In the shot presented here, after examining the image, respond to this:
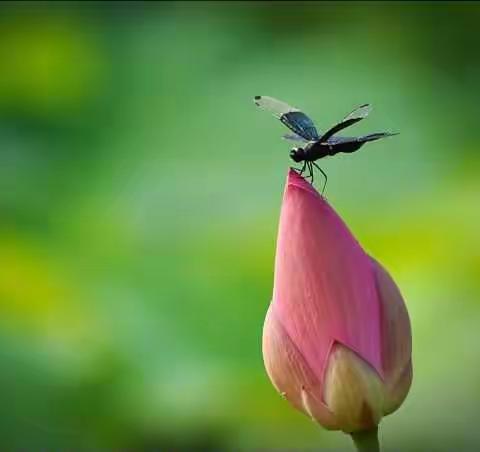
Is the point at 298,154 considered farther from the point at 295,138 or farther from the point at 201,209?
the point at 201,209

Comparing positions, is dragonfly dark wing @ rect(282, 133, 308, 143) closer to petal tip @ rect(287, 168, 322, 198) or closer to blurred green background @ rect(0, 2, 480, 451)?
petal tip @ rect(287, 168, 322, 198)

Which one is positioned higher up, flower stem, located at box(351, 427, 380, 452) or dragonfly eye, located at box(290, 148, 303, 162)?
dragonfly eye, located at box(290, 148, 303, 162)

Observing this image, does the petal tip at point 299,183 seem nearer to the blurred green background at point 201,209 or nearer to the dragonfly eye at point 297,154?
the dragonfly eye at point 297,154

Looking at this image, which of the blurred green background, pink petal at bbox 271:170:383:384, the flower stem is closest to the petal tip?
pink petal at bbox 271:170:383:384

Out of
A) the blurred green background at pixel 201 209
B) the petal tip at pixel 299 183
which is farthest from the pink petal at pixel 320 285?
the blurred green background at pixel 201 209

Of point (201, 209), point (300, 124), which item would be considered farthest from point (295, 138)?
→ point (201, 209)

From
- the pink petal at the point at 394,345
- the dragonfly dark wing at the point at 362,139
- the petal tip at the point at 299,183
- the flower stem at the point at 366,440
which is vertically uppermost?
the dragonfly dark wing at the point at 362,139

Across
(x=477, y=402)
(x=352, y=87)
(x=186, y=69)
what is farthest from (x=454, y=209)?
(x=186, y=69)

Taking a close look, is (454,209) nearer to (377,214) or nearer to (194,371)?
(377,214)
